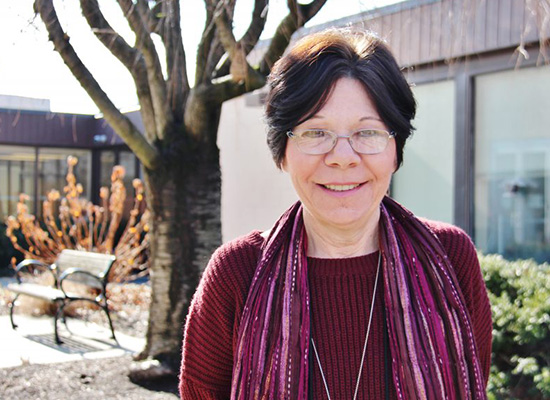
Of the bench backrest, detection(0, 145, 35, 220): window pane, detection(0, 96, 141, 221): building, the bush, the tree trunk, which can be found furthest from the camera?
detection(0, 145, 35, 220): window pane

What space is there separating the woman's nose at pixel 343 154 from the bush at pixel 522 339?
2459 millimetres

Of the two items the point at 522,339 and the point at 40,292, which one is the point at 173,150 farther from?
the point at 40,292

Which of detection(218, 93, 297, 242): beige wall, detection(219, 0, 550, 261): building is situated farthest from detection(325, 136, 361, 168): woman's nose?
detection(218, 93, 297, 242): beige wall

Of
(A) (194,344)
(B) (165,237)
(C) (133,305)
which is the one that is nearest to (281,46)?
(B) (165,237)

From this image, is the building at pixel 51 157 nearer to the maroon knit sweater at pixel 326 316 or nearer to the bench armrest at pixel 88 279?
A: the bench armrest at pixel 88 279

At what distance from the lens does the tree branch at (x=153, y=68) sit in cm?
473

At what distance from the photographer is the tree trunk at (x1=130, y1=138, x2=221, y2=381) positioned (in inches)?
214

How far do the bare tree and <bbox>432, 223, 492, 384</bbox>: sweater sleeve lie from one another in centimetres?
312

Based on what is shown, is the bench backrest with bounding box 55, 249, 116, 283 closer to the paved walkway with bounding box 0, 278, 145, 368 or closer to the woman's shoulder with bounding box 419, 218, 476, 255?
the paved walkway with bounding box 0, 278, 145, 368

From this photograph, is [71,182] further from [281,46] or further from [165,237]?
[281,46]

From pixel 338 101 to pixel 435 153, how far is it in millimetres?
6118

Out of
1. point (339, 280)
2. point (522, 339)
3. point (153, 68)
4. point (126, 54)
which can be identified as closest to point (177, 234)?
point (153, 68)

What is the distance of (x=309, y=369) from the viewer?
1.91 meters

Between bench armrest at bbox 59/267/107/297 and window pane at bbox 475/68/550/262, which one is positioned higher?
window pane at bbox 475/68/550/262
